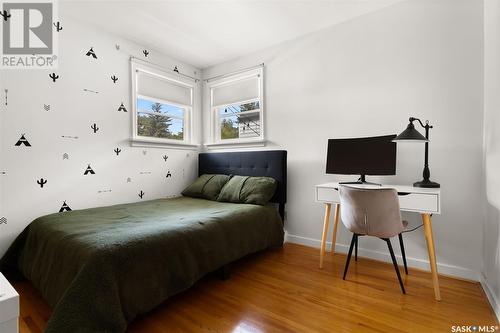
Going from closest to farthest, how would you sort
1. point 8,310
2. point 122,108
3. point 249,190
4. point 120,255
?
point 8,310
point 120,255
point 249,190
point 122,108

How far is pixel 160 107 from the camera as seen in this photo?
356 centimetres

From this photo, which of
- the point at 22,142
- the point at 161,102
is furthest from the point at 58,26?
the point at 161,102

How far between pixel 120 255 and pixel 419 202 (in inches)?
83.5

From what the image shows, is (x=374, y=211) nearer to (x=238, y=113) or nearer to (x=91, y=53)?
(x=238, y=113)

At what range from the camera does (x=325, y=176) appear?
114 inches

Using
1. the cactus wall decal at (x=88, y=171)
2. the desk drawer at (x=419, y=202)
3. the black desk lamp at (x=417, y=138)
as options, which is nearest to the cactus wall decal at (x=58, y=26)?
the cactus wall decal at (x=88, y=171)

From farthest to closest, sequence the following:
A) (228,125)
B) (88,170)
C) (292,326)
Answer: (228,125) < (88,170) < (292,326)

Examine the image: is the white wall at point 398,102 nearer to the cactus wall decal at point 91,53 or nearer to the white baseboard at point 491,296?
the white baseboard at point 491,296

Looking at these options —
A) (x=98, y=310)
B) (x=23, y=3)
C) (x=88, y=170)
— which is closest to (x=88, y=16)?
(x=23, y=3)

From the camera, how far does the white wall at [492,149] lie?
5.57 ft

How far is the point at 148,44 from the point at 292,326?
3.42 meters

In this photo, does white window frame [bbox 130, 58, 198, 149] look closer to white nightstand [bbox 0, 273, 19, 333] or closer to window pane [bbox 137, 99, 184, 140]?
window pane [bbox 137, 99, 184, 140]

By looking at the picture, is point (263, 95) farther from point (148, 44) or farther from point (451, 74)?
point (451, 74)

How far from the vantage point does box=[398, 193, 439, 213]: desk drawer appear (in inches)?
72.8
